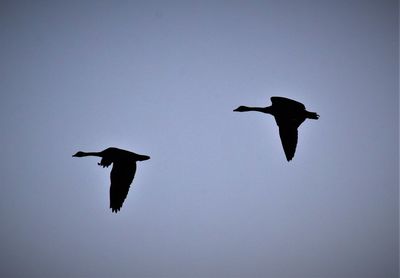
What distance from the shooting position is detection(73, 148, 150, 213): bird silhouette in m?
11.5

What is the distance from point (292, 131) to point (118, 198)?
19.7ft

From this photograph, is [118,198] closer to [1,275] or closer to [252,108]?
[252,108]

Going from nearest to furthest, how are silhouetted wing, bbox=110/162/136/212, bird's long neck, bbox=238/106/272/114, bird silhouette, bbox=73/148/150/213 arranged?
silhouetted wing, bbox=110/162/136/212 < bird silhouette, bbox=73/148/150/213 < bird's long neck, bbox=238/106/272/114

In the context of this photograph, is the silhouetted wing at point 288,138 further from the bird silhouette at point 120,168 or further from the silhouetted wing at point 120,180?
the silhouetted wing at point 120,180

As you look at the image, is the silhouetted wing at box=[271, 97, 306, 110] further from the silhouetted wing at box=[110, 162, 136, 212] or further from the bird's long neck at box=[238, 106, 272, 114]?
the silhouetted wing at box=[110, 162, 136, 212]

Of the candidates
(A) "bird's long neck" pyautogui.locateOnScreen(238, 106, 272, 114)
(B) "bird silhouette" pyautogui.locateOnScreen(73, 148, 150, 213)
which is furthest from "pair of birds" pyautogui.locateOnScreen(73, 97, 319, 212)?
(A) "bird's long neck" pyautogui.locateOnScreen(238, 106, 272, 114)

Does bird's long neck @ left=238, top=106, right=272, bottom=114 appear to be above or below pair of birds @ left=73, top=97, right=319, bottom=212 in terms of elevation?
above

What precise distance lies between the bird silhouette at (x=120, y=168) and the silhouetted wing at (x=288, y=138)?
14.5ft

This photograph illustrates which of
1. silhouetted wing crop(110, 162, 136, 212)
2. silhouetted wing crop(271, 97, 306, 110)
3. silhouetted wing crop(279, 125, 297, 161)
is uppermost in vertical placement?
silhouetted wing crop(271, 97, 306, 110)

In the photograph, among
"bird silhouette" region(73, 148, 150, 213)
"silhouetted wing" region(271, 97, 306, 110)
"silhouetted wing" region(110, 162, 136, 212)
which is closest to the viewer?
"silhouetted wing" region(110, 162, 136, 212)

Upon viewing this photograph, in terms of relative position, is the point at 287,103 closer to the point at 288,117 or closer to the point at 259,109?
the point at 288,117

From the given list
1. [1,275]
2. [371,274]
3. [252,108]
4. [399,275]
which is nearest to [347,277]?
[371,274]

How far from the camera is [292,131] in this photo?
1221 cm

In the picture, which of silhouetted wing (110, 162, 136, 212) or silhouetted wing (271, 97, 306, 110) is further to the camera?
silhouetted wing (271, 97, 306, 110)
